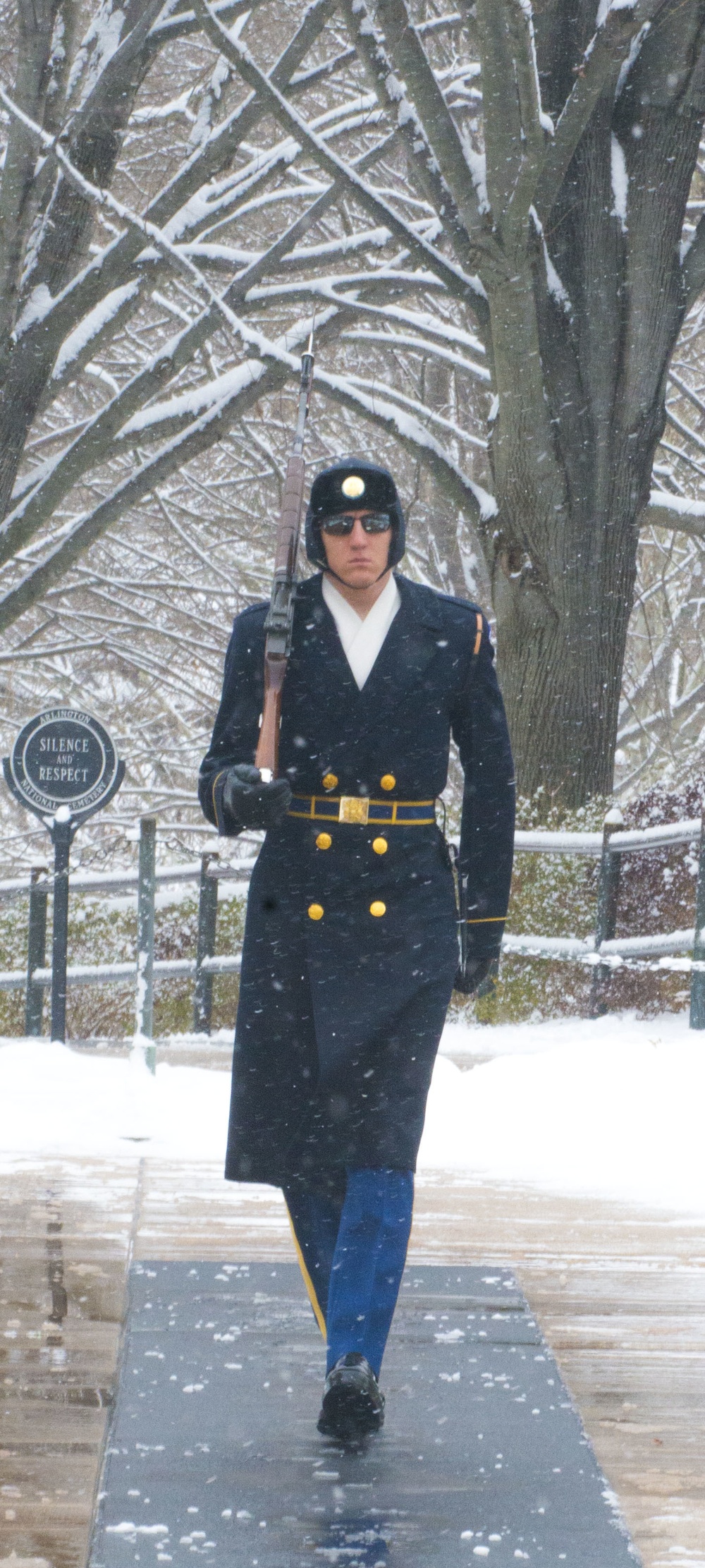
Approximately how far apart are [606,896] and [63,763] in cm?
327

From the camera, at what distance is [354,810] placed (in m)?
3.48

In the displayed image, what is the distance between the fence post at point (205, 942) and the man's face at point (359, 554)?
6524 mm

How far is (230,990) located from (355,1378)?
7.40 metres

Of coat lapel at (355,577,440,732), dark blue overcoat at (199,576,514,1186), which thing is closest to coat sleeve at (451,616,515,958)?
dark blue overcoat at (199,576,514,1186)

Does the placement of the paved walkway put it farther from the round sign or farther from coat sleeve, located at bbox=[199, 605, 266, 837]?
the round sign

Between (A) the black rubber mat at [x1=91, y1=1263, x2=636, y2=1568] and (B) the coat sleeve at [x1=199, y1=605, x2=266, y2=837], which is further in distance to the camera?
(B) the coat sleeve at [x1=199, y1=605, x2=266, y2=837]

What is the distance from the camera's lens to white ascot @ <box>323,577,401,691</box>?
3594 mm

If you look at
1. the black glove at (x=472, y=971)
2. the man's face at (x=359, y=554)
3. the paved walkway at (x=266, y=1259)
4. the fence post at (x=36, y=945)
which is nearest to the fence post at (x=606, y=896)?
the fence post at (x=36, y=945)

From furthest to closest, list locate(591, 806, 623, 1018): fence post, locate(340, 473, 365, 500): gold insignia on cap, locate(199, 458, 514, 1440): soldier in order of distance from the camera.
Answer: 1. locate(591, 806, 623, 1018): fence post
2. locate(340, 473, 365, 500): gold insignia on cap
3. locate(199, 458, 514, 1440): soldier

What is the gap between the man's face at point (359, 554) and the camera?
11.6 ft

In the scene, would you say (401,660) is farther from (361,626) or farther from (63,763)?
(63,763)

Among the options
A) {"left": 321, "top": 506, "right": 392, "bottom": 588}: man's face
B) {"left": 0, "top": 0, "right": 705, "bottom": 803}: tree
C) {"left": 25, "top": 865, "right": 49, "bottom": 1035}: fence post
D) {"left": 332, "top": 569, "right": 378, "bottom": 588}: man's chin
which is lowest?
{"left": 25, "top": 865, "right": 49, "bottom": 1035}: fence post

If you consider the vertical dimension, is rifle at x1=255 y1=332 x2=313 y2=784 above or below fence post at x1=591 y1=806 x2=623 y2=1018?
above

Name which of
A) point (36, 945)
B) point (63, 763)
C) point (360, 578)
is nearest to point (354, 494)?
point (360, 578)
